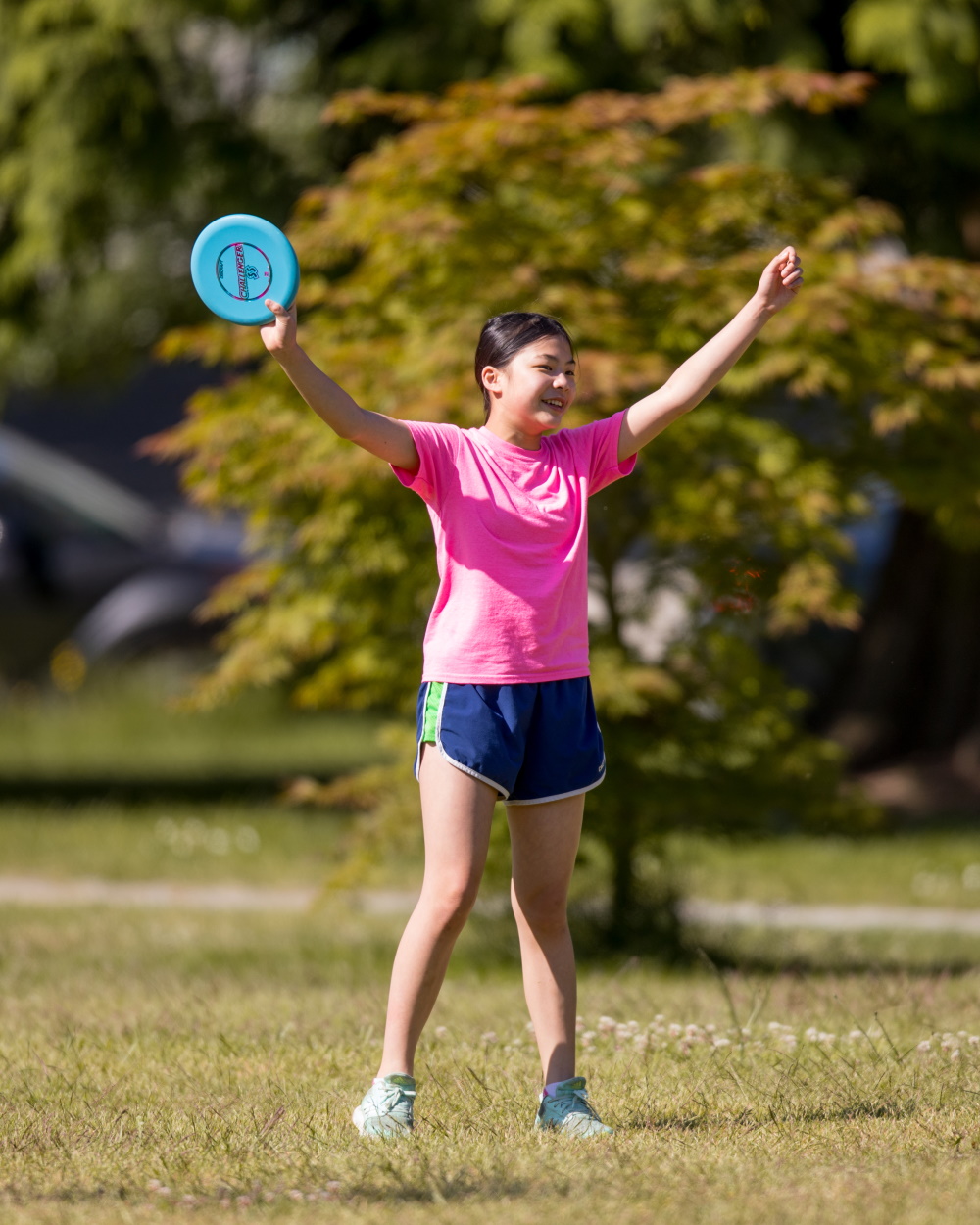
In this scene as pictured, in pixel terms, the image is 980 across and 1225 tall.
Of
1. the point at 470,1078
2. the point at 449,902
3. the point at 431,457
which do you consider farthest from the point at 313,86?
the point at 449,902

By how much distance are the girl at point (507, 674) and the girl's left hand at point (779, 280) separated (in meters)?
0.14

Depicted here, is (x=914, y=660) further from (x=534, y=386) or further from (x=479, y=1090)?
(x=534, y=386)

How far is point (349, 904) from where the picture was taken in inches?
348

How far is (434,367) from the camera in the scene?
6.46 metres

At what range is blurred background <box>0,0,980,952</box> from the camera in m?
6.89

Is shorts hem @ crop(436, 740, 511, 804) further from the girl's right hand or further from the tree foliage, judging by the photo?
the tree foliage

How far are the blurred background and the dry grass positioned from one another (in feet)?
3.97

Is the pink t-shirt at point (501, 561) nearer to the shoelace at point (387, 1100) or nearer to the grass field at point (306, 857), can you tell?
the shoelace at point (387, 1100)

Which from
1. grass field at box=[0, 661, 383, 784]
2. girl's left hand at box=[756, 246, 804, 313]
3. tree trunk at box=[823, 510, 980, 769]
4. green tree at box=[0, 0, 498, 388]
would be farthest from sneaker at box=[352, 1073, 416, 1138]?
grass field at box=[0, 661, 383, 784]

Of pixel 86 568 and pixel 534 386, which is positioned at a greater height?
pixel 534 386

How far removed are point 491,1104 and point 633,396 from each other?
3502 mm

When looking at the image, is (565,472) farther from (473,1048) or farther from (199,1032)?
(199,1032)

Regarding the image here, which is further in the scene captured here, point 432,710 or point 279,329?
point 432,710

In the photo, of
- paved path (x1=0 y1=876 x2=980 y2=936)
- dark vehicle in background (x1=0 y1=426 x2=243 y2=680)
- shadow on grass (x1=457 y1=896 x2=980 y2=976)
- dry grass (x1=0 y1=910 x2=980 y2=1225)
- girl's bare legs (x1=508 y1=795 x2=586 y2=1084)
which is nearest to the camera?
dry grass (x1=0 y1=910 x2=980 y2=1225)
